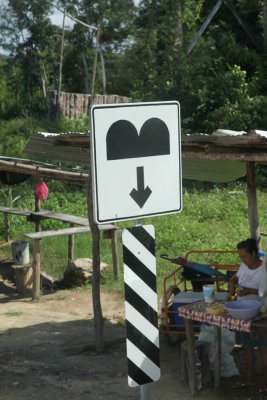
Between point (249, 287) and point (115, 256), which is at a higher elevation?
point (249, 287)

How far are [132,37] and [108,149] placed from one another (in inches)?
1108

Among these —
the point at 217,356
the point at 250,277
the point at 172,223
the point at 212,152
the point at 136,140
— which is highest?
the point at 136,140

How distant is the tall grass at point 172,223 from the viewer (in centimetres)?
1345

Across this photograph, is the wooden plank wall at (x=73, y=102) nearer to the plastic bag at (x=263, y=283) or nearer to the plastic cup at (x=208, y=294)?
the plastic cup at (x=208, y=294)

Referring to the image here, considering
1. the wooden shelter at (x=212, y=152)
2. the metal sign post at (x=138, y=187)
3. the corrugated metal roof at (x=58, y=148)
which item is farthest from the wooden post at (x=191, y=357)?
the metal sign post at (x=138, y=187)

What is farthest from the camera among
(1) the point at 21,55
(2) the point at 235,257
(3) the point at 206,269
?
(1) the point at 21,55

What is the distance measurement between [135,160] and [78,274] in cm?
776

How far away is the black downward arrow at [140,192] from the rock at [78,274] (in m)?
7.66

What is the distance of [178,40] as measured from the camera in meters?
24.1

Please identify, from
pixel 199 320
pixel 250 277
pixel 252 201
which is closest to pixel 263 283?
pixel 250 277

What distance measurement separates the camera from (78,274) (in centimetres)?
1195

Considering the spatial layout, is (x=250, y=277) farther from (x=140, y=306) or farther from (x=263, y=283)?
(x=140, y=306)

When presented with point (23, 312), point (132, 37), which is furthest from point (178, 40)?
point (23, 312)

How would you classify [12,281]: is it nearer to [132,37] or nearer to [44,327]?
[44,327]
